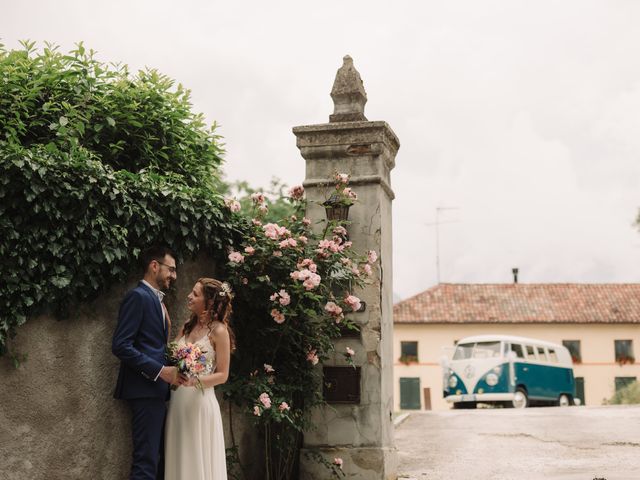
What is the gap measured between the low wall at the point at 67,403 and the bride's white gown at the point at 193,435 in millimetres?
391

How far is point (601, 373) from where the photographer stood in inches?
1788

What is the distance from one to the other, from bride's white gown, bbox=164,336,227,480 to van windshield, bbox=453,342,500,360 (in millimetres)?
21131

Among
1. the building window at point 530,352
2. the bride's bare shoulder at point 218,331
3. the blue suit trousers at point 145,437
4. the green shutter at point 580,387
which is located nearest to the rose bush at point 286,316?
the bride's bare shoulder at point 218,331

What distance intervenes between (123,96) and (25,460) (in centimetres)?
334

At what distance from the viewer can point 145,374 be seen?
5457 millimetres

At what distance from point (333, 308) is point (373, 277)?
0.86 m

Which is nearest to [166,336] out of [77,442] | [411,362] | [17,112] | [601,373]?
[77,442]

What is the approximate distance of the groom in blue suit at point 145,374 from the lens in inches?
215

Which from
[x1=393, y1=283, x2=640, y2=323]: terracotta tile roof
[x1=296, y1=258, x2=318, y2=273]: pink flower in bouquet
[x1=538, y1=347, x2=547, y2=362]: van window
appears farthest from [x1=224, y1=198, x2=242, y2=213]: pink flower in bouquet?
[x1=393, y1=283, x2=640, y2=323]: terracotta tile roof

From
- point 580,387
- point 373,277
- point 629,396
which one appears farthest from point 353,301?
point 580,387

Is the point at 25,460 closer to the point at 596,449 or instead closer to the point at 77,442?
the point at 77,442

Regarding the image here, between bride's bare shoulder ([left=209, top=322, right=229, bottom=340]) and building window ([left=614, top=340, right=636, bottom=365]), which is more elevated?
building window ([left=614, top=340, right=636, bottom=365])

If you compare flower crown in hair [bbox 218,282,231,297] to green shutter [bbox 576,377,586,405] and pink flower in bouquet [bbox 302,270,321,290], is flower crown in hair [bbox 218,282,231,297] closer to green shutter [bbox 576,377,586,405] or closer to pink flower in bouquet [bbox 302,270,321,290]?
pink flower in bouquet [bbox 302,270,321,290]

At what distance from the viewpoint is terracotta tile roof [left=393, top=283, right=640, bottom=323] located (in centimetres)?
4403
